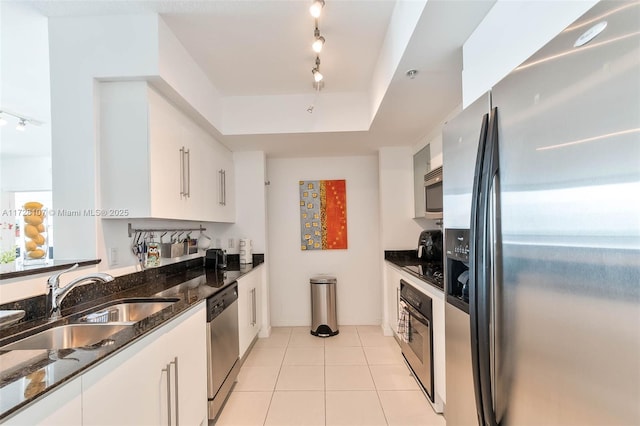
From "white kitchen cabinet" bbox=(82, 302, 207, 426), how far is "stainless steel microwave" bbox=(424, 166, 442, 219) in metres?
1.98

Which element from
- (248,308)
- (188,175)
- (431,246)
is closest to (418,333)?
(431,246)

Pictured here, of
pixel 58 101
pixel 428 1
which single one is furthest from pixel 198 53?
pixel 428 1

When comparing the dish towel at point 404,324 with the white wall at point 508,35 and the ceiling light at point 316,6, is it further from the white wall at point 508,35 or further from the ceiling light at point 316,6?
the ceiling light at point 316,6

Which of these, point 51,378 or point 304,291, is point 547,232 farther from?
point 304,291

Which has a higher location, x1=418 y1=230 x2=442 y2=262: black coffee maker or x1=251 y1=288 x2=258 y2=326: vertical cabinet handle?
x1=418 y1=230 x2=442 y2=262: black coffee maker

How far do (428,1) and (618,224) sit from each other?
113cm

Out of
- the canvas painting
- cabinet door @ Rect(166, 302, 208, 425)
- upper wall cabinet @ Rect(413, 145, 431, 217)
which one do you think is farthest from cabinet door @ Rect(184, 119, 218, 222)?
upper wall cabinet @ Rect(413, 145, 431, 217)

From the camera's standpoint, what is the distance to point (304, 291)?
3.97 meters

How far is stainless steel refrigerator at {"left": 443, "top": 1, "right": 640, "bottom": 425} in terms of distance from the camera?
590mm

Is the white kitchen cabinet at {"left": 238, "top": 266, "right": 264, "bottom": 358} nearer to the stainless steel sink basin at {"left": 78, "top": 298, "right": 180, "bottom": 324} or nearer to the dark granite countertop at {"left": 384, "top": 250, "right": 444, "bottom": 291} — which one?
the stainless steel sink basin at {"left": 78, "top": 298, "right": 180, "bottom": 324}

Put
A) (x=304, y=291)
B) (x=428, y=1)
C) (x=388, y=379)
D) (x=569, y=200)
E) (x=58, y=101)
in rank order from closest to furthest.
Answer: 1. (x=569, y=200)
2. (x=428, y=1)
3. (x=58, y=101)
4. (x=388, y=379)
5. (x=304, y=291)

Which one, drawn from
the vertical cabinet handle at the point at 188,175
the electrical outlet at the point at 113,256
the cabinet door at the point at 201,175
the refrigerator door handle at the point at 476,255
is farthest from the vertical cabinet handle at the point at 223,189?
the refrigerator door handle at the point at 476,255

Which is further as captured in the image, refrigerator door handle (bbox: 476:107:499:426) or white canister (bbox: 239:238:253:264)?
white canister (bbox: 239:238:253:264)

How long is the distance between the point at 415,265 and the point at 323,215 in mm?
1413
